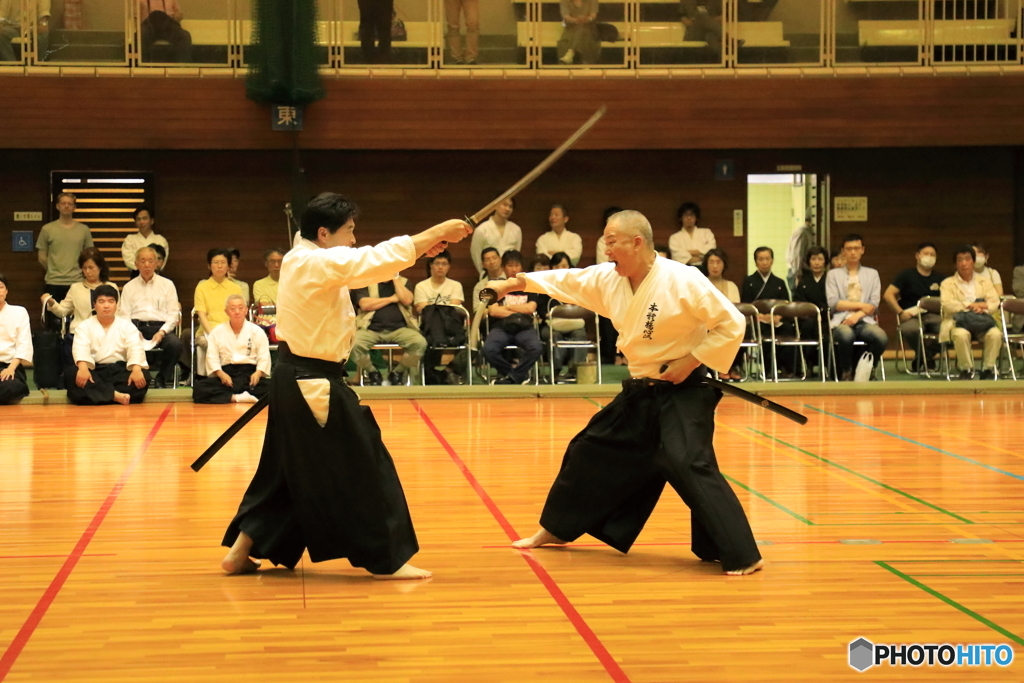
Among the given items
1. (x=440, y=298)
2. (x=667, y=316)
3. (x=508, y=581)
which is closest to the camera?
(x=508, y=581)

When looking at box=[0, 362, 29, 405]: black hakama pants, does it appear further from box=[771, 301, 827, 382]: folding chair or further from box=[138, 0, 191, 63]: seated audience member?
box=[771, 301, 827, 382]: folding chair

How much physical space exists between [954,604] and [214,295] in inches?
326

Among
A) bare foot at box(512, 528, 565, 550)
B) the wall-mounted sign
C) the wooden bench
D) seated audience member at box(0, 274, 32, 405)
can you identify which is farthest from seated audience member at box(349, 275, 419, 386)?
bare foot at box(512, 528, 565, 550)

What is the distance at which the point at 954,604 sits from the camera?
412cm

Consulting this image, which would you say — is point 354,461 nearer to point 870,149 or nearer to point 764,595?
point 764,595

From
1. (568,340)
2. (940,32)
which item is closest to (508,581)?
(568,340)

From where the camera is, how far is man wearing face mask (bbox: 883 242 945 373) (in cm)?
1182

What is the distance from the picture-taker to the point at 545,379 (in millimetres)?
11477

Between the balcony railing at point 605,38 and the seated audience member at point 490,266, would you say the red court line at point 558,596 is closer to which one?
the seated audience member at point 490,266

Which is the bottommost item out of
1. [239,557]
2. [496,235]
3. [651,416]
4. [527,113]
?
[239,557]

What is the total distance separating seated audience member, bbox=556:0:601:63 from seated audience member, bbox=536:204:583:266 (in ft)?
5.27

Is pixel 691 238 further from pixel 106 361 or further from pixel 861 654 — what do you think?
pixel 861 654

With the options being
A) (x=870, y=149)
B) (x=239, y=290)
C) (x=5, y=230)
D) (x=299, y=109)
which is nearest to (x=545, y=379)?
(x=239, y=290)

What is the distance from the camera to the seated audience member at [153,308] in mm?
11023
